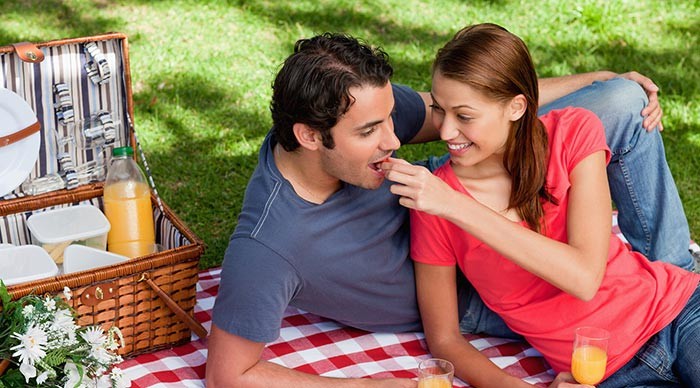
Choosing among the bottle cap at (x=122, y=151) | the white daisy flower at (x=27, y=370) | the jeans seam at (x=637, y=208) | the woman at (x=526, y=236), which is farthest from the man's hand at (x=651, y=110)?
the white daisy flower at (x=27, y=370)

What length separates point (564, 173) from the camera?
293 cm

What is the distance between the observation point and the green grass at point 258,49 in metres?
4.93

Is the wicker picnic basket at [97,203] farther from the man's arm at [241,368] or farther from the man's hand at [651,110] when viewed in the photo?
the man's hand at [651,110]

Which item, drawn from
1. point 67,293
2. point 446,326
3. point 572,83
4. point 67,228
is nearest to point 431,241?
point 446,326

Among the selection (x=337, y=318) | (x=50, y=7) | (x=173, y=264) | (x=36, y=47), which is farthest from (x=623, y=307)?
(x=50, y=7)

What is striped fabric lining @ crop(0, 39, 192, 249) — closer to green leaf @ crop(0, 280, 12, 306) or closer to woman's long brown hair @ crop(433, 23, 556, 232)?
green leaf @ crop(0, 280, 12, 306)

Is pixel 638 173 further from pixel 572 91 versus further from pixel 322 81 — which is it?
pixel 322 81

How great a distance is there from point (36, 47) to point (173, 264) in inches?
34.1

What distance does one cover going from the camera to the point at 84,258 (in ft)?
10.9

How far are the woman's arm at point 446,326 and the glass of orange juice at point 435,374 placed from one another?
250 millimetres

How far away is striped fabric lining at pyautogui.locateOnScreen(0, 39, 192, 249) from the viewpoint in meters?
3.42

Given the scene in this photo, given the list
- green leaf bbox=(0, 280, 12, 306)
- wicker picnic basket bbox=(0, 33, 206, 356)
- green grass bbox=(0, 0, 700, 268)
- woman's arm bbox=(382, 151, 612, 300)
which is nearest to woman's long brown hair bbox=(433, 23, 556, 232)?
woman's arm bbox=(382, 151, 612, 300)

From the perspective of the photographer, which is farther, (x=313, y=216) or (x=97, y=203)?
(x=97, y=203)

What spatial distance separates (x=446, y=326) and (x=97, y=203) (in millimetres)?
1362
